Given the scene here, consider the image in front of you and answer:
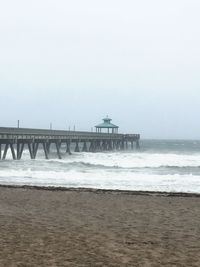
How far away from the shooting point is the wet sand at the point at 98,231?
6393 mm

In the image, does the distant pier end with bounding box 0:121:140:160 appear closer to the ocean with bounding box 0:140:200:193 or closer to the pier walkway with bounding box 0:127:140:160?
the pier walkway with bounding box 0:127:140:160

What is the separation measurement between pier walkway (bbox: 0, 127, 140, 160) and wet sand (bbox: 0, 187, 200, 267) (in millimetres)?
27684

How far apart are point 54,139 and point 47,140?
2.15m

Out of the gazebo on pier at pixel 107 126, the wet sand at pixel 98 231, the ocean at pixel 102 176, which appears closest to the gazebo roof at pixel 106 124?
the gazebo on pier at pixel 107 126

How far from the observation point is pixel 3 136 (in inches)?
1554

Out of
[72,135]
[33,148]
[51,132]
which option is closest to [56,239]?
[33,148]

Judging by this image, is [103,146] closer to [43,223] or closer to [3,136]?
[3,136]

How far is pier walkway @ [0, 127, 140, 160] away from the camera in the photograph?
41.4 metres

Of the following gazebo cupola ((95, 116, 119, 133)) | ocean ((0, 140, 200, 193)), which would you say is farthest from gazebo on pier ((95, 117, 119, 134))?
ocean ((0, 140, 200, 193))

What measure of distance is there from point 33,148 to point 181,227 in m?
36.6

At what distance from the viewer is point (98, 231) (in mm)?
8383

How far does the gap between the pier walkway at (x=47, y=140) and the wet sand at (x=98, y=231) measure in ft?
90.8

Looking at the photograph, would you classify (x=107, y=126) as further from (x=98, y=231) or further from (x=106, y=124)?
(x=98, y=231)

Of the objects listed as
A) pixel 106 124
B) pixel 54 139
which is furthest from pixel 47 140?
pixel 106 124
